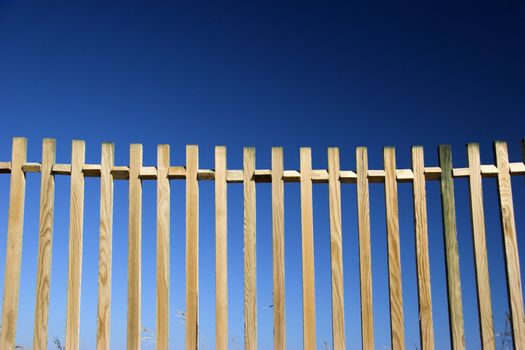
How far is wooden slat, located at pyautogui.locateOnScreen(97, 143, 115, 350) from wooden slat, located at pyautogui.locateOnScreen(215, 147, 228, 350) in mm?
817

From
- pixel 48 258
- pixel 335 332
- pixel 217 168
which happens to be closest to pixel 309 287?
pixel 335 332

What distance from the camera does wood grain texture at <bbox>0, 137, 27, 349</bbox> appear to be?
15.8 ft

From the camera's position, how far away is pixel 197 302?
4758mm

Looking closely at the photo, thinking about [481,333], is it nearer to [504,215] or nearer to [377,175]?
[504,215]

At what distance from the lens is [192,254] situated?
15.7 ft

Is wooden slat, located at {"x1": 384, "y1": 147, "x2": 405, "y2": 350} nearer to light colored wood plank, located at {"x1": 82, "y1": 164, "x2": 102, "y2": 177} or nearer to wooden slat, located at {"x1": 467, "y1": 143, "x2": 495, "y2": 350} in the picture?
wooden slat, located at {"x1": 467, "y1": 143, "x2": 495, "y2": 350}

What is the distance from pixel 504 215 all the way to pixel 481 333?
94cm

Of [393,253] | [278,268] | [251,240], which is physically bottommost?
[278,268]

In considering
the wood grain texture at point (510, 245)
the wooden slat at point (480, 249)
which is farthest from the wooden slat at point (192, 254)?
the wood grain texture at point (510, 245)

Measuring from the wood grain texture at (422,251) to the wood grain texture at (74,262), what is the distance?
2.59 meters

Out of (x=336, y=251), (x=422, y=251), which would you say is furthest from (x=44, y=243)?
(x=422, y=251)

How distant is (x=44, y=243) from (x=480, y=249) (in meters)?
3.36

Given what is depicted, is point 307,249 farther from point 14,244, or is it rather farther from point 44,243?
point 14,244

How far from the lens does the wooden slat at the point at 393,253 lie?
4.75 metres
